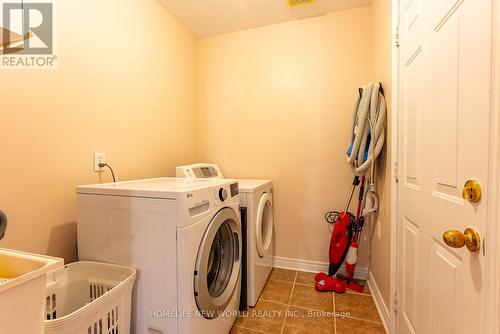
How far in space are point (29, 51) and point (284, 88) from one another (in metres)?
1.84

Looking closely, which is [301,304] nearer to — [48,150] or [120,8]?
[48,150]

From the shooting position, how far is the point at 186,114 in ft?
7.65

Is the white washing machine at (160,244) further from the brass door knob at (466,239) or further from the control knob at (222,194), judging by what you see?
the brass door knob at (466,239)

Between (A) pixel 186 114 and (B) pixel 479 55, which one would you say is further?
(A) pixel 186 114

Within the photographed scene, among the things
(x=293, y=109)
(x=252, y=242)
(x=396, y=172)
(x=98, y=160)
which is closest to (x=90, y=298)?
(x=98, y=160)

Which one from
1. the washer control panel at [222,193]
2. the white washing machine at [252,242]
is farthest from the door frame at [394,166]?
the washer control panel at [222,193]

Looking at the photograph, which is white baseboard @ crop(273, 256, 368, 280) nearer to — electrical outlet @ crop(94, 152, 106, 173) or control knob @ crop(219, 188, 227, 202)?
control knob @ crop(219, 188, 227, 202)

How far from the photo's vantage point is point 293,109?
2.19 m

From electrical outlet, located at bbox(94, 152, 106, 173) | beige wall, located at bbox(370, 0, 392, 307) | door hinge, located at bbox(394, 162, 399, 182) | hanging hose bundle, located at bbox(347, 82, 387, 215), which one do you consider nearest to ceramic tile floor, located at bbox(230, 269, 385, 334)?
beige wall, located at bbox(370, 0, 392, 307)

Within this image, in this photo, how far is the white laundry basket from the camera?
29.1 inches

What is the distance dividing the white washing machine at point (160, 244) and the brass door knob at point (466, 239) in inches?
36.4

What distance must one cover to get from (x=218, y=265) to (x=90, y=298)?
0.66 meters

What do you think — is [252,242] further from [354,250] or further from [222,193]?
[354,250]

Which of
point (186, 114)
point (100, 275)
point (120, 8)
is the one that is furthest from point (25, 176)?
point (186, 114)
